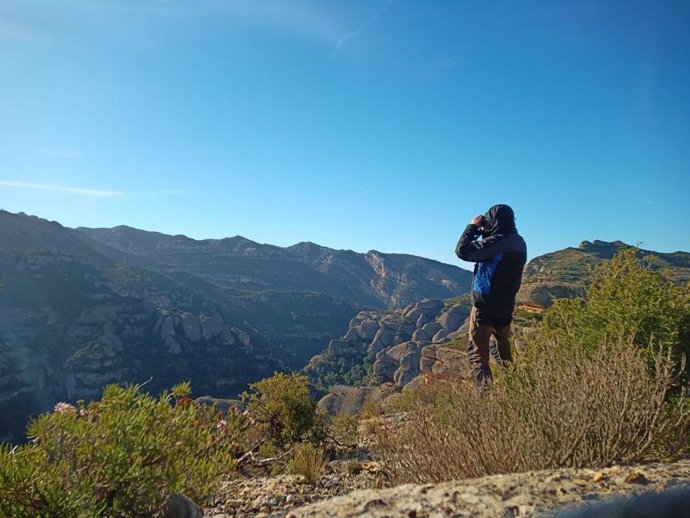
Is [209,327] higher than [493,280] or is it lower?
lower

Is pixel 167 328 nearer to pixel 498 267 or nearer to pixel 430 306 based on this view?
pixel 430 306

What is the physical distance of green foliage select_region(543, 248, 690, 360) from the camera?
185 inches

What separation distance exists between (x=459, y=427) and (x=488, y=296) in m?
2.35

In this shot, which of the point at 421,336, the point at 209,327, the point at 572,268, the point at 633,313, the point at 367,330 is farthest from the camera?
the point at 367,330

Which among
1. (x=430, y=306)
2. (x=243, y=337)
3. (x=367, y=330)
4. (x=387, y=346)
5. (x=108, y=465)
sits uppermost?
(x=108, y=465)

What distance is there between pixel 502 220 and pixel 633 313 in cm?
180

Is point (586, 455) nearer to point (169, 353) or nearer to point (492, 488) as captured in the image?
point (492, 488)

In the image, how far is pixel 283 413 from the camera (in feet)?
26.1

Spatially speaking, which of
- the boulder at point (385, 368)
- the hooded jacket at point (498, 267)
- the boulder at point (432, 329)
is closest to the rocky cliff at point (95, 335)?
the boulder at point (385, 368)

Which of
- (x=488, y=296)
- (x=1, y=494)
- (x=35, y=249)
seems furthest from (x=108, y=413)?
(x=35, y=249)

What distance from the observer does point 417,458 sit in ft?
10.7

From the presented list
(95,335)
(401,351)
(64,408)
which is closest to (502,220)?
(64,408)

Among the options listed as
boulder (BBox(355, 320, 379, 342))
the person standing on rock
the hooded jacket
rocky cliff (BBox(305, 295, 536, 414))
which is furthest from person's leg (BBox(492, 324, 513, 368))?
boulder (BBox(355, 320, 379, 342))

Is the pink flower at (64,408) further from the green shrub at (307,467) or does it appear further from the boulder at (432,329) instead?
the boulder at (432,329)
